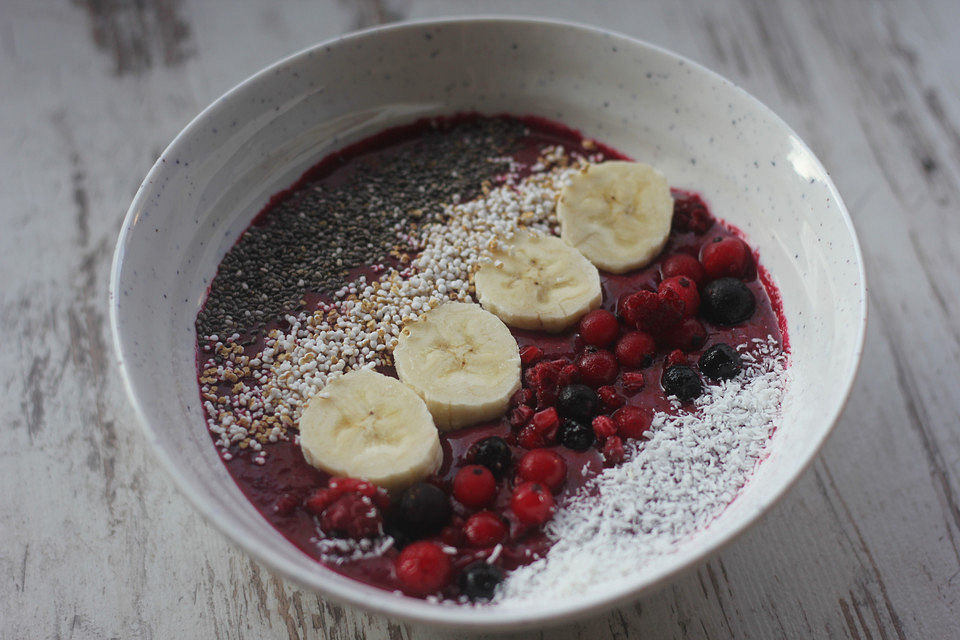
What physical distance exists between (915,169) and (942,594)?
3.99 ft

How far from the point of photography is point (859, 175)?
2.41m

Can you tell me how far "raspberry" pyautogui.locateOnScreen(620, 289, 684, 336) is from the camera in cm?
176

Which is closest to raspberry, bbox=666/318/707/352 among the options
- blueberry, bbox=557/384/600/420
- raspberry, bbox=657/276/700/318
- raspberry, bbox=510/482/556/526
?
raspberry, bbox=657/276/700/318

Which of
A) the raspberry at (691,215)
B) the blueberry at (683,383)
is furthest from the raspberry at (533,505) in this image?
the raspberry at (691,215)

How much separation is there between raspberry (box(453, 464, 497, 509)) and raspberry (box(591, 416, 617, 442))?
0.23 meters

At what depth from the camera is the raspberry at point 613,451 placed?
1.62 metres

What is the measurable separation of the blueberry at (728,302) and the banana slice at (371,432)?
0.66 metres

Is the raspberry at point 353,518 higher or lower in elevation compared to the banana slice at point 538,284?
lower

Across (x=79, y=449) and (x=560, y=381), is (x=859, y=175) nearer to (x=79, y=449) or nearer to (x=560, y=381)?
(x=560, y=381)

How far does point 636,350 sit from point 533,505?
1.38 ft

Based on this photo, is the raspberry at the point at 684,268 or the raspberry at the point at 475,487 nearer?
the raspberry at the point at 475,487

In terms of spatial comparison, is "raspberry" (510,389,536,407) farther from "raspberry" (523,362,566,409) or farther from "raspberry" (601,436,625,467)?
"raspberry" (601,436,625,467)

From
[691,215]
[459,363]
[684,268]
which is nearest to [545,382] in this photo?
[459,363]

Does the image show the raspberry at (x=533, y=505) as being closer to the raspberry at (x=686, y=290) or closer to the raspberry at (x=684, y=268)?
the raspberry at (x=686, y=290)
